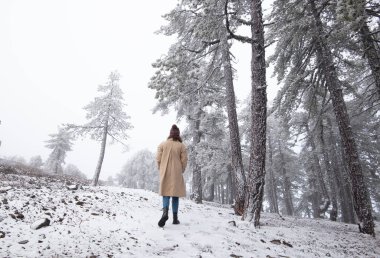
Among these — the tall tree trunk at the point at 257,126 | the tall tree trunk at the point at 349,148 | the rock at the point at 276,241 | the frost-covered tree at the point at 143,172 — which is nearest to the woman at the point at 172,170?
the tall tree trunk at the point at 257,126

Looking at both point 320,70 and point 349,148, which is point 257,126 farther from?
point 320,70

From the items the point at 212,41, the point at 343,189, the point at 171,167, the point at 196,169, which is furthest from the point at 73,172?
the point at 171,167

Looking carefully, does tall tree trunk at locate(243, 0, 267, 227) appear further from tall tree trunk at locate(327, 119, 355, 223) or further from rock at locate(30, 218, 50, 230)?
tall tree trunk at locate(327, 119, 355, 223)

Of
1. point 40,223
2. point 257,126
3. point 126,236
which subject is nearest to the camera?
point 40,223

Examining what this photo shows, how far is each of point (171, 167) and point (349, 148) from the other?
6.76m

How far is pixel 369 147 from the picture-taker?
20.1m

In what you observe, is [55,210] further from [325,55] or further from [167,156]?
[325,55]

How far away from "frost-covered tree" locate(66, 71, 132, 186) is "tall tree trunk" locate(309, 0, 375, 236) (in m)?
17.8

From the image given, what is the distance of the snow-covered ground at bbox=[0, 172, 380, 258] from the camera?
13.4 ft

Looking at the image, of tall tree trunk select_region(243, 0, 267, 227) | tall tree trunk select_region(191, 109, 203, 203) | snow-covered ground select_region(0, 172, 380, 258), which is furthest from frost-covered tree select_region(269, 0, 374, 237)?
tall tree trunk select_region(191, 109, 203, 203)

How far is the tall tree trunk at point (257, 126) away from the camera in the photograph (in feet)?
21.5

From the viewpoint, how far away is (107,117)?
22750 mm

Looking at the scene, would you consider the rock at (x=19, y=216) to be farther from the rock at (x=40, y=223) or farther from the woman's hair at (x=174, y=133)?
the woman's hair at (x=174, y=133)

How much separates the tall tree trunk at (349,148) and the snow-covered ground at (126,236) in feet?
4.40
